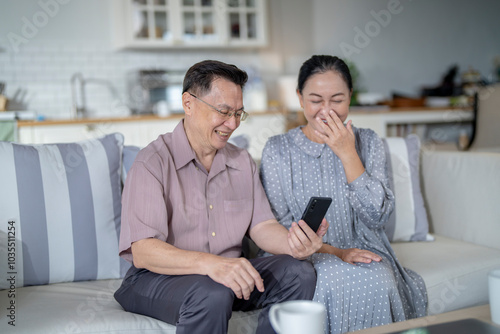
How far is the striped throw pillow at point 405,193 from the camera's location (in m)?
2.23

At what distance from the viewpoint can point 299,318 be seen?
0.94m

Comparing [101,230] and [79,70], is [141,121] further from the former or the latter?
[101,230]

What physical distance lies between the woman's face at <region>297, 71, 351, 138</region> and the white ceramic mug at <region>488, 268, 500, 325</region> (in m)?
0.86

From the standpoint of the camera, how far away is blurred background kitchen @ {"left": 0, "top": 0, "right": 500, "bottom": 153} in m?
4.19

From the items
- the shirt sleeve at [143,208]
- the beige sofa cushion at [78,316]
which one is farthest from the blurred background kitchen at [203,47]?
the shirt sleeve at [143,208]

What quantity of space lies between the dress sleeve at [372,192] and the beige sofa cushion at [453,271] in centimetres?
25

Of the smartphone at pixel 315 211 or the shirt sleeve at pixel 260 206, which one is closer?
the smartphone at pixel 315 211

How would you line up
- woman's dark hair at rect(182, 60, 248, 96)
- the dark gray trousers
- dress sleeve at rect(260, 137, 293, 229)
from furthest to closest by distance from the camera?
dress sleeve at rect(260, 137, 293, 229) < woman's dark hair at rect(182, 60, 248, 96) < the dark gray trousers

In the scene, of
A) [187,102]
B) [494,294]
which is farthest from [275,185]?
[494,294]

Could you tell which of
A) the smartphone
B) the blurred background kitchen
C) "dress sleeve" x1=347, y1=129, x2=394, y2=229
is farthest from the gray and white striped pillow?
the blurred background kitchen
